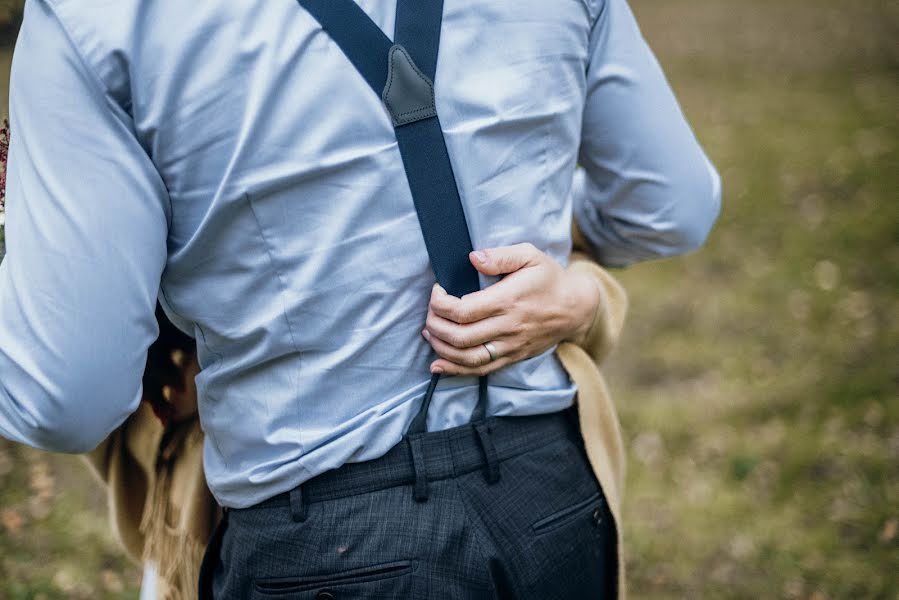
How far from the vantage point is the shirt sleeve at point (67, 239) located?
122 cm

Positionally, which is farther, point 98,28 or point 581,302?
point 581,302

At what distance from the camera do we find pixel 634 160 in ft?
5.76

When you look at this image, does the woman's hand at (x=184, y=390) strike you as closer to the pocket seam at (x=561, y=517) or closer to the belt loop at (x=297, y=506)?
the belt loop at (x=297, y=506)

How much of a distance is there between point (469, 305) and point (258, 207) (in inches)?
14.7

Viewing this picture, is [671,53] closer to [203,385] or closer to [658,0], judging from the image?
[658,0]

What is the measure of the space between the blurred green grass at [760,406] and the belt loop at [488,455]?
2248 mm

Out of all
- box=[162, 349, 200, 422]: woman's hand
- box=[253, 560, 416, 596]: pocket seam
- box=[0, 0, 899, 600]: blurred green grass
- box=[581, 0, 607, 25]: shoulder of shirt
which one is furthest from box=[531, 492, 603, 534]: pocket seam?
box=[0, 0, 899, 600]: blurred green grass

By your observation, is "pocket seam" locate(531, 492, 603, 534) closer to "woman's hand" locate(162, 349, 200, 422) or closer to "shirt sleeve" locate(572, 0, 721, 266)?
"shirt sleeve" locate(572, 0, 721, 266)

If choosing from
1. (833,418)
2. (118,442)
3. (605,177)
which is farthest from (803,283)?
(118,442)

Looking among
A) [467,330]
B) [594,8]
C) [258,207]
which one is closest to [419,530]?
[467,330]

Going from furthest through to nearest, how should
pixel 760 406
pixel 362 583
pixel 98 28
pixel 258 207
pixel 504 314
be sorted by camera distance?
pixel 760 406 → pixel 504 314 → pixel 362 583 → pixel 258 207 → pixel 98 28

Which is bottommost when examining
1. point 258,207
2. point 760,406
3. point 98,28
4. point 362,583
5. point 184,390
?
point 760,406

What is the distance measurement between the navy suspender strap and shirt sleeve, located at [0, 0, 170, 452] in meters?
0.33

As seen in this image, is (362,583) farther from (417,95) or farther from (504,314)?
(417,95)
